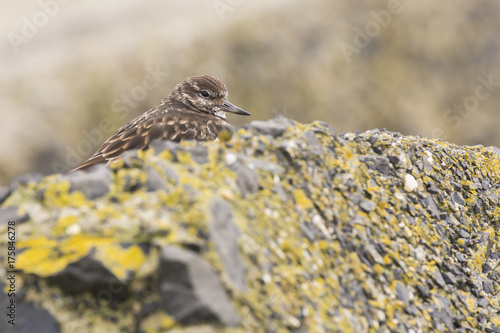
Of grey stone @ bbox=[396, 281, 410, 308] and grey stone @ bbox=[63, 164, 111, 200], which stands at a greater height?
grey stone @ bbox=[396, 281, 410, 308]

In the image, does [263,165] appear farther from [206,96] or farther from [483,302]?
[206,96]

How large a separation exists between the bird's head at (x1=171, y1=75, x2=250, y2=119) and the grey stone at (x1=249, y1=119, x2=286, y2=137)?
3.12 m

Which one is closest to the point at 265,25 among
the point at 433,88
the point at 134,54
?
the point at 134,54

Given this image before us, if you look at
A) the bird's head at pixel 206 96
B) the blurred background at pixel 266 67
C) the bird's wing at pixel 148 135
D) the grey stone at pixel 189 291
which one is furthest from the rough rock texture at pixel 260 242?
the blurred background at pixel 266 67

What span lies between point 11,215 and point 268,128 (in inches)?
47.5

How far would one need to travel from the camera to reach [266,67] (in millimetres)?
16219

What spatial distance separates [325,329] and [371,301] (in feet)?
1.21

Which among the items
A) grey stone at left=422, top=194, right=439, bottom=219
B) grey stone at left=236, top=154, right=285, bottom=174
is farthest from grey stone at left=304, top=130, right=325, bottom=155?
grey stone at left=422, top=194, right=439, bottom=219

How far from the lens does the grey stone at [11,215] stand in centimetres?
191

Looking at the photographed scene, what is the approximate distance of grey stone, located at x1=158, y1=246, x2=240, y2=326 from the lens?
1.60 metres

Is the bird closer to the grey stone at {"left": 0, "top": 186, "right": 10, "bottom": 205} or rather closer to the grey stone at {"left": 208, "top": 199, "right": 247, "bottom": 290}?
the grey stone at {"left": 0, "top": 186, "right": 10, "bottom": 205}

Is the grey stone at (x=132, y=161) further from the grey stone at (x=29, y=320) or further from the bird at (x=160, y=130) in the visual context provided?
the bird at (x=160, y=130)

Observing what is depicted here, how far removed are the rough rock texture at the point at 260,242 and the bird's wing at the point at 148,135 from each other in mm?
1813

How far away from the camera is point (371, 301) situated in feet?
7.22
